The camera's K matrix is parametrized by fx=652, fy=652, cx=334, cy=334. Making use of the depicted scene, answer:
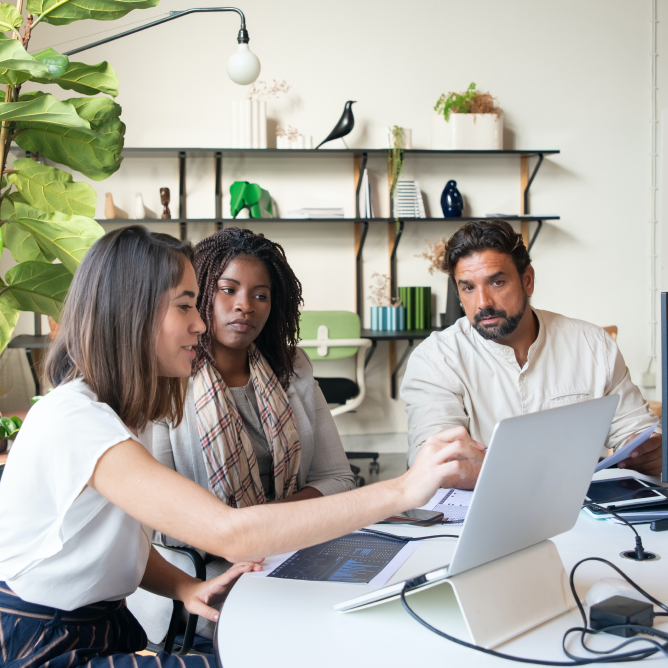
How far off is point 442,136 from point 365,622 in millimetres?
3499

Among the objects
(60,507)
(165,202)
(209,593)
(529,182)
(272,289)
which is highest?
(529,182)

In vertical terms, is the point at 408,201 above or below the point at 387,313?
above

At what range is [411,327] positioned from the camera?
3926 mm

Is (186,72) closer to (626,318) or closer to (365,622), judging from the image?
(626,318)

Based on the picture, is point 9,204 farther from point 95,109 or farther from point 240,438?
point 240,438

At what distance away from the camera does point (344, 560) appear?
100cm

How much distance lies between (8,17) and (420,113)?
2879mm

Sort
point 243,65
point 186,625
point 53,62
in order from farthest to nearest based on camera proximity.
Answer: point 243,65
point 53,62
point 186,625

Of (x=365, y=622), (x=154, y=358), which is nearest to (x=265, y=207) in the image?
(x=154, y=358)

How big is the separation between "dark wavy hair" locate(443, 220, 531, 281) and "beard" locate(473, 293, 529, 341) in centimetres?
17

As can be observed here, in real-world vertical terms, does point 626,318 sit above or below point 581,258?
below

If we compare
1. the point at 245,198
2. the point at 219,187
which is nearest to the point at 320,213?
the point at 245,198

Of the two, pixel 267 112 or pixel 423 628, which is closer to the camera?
pixel 423 628

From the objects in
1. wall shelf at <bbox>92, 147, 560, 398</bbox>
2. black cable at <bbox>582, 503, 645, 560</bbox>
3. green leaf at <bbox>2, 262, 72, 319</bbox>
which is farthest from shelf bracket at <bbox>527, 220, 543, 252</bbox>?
green leaf at <bbox>2, 262, 72, 319</bbox>
